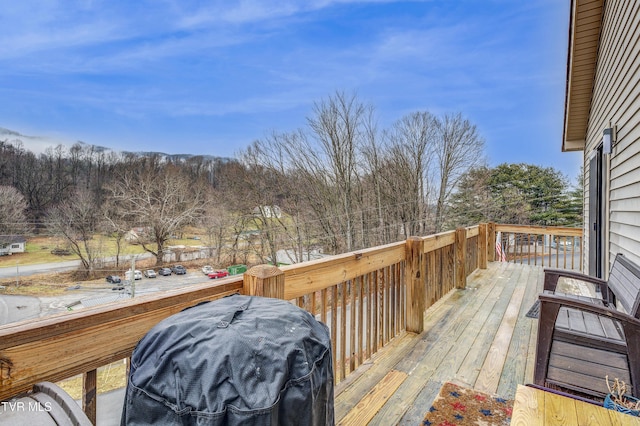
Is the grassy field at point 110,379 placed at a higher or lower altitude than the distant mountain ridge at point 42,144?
lower

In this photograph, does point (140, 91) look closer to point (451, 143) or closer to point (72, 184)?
point (72, 184)

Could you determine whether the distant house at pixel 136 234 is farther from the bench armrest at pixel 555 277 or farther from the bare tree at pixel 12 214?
the bench armrest at pixel 555 277

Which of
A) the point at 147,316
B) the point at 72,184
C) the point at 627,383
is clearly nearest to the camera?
the point at 147,316

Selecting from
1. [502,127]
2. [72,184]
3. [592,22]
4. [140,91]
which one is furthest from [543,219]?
[140,91]

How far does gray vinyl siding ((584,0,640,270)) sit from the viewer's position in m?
2.53

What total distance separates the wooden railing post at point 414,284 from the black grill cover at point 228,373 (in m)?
2.14

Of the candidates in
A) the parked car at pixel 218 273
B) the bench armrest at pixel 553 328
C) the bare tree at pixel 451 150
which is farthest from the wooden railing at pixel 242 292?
the parked car at pixel 218 273

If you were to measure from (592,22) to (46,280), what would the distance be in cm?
1616

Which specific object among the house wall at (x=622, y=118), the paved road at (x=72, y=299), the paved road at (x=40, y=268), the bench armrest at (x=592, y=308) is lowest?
the paved road at (x=72, y=299)

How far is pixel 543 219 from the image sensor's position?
1559 centimetres

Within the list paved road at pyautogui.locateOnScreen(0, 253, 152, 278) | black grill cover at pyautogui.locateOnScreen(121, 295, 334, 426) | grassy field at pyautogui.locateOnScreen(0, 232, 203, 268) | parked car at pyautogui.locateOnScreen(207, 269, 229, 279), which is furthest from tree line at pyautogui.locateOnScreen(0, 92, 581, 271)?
black grill cover at pyautogui.locateOnScreen(121, 295, 334, 426)

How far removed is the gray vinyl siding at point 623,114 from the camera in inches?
99.7

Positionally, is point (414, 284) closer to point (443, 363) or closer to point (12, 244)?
point (443, 363)

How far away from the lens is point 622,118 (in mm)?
2953
